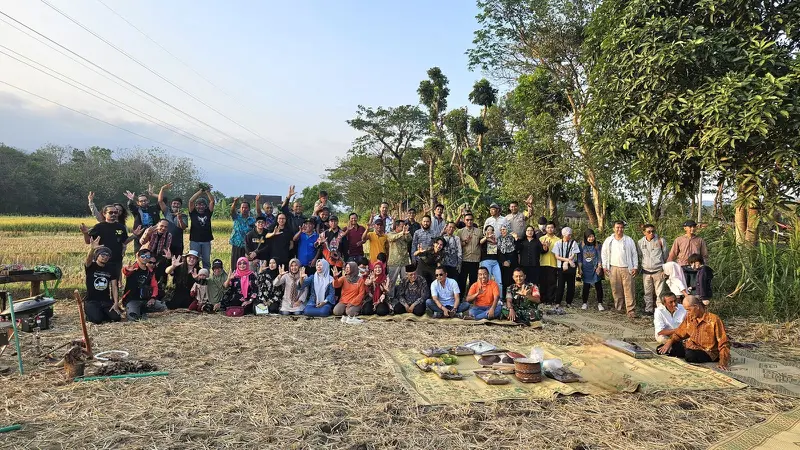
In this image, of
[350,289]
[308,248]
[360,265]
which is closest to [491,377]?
[350,289]

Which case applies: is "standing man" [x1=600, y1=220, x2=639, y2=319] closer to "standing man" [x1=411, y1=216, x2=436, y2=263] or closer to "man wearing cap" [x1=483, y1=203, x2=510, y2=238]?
"man wearing cap" [x1=483, y1=203, x2=510, y2=238]

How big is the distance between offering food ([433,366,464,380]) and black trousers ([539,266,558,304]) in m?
4.34

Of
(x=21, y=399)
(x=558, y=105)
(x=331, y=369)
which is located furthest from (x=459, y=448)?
(x=558, y=105)

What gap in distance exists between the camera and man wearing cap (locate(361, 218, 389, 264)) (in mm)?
8414

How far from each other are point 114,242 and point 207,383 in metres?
4.00

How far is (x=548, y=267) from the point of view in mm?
8422

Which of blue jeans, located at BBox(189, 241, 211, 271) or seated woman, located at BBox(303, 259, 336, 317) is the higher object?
blue jeans, located at BBox(189, 241, 211, 271)

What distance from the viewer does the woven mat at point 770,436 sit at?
3225mm

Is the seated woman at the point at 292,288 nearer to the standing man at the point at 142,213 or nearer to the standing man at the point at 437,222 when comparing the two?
the standing man at the point at 437,222

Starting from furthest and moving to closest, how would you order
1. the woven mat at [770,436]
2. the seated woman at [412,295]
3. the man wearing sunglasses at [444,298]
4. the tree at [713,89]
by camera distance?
the seated woman at [412,295]
the man wearing sunglasses at [444,298]
the tree at [713,89]
the woven mat at [770,436]

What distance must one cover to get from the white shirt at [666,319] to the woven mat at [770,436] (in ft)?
6.86

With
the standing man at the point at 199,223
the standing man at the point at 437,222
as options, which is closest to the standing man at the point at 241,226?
the standing man at the point at 199,223

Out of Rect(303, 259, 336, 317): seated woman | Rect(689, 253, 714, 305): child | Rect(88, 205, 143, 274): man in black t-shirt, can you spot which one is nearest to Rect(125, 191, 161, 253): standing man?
Rect(88, 205, 143, 274): man in black t-shirt

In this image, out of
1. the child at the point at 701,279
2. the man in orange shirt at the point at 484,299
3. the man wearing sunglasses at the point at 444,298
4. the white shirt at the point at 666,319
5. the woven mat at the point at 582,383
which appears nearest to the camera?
the woven mat at the point at 582,383
